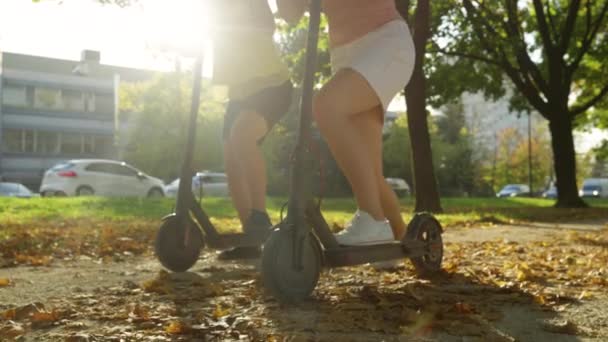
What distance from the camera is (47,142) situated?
64938 mm

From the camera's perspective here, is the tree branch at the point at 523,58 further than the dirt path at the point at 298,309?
Yes

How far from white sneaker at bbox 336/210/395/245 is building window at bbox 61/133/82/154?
2595 inches

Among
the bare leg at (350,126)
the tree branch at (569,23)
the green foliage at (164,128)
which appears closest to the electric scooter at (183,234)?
the bare leg at (350,126)

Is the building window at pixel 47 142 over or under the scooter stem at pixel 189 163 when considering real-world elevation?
over

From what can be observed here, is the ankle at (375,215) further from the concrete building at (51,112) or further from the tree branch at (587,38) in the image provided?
the concrete building at (51,112)

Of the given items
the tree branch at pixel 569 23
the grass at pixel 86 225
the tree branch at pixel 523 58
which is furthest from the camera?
the tree branch at pixel 569 23

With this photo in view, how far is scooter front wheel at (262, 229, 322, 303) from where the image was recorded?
10.6ft

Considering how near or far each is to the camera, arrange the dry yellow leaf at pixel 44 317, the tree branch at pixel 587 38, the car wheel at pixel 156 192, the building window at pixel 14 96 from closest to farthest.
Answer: the dry yellow leaf at pixel 44 317, the tree branch at pixel 587 38, the car wheel at pixel 156 192, the building window at pixel 14 96

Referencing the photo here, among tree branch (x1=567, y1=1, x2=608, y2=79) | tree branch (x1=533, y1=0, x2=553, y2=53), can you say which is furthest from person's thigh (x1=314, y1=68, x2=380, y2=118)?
tree branch (x1=567, y1=1, x2=608, y2=79)

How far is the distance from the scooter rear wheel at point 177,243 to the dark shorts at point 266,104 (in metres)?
0.64

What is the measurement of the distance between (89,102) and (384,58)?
6927 centimetres

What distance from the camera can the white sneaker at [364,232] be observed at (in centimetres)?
361

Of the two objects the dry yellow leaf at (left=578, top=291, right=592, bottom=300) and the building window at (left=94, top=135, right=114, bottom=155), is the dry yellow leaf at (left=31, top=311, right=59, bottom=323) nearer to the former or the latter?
the dry yellow leaf at (left=578, top=291, right=592, bottom=300)

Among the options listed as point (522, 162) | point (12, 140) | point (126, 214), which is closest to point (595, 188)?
point (522, 162)
